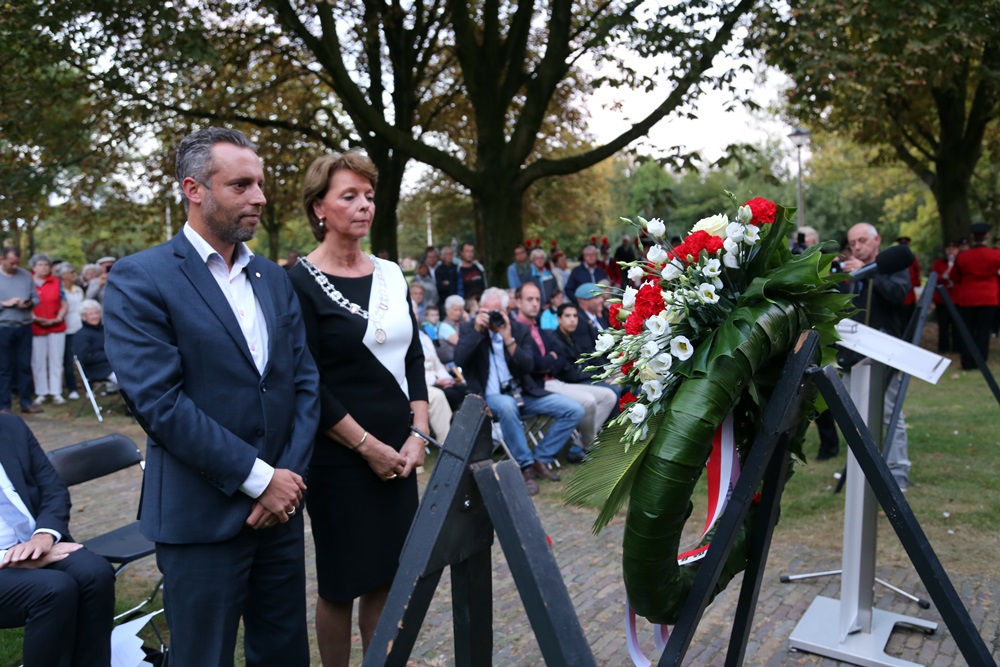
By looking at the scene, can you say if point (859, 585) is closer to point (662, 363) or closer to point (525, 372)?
point (662, 363)

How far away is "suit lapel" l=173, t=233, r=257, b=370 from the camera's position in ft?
8.30

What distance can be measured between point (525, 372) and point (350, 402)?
4993 mm

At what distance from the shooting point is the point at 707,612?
14.8 ft

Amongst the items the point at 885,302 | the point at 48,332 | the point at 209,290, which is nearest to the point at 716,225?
the point at 209,290

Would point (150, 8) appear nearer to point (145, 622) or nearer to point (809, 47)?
point (809, 47)

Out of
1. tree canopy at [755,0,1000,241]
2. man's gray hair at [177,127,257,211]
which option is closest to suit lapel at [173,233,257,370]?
man's gray hair at [177,127,257,211]

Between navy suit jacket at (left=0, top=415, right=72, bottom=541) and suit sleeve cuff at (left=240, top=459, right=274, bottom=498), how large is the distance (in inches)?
61.5

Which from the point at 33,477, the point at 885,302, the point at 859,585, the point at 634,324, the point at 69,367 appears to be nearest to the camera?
the point at 634,324

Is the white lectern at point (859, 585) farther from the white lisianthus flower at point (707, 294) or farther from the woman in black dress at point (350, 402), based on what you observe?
the woman in black dress at point (350, 402)

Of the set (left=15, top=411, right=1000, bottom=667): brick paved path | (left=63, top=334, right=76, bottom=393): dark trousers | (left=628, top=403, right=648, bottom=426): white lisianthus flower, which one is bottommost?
(left=63, top=334, right=76, bottom=393): dark trousers

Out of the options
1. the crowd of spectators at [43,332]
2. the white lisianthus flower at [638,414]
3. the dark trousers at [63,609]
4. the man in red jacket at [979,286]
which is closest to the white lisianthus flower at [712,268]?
the white lisianthus flower at [638,414]

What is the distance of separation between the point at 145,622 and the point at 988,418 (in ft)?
28.7

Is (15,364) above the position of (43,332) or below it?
below

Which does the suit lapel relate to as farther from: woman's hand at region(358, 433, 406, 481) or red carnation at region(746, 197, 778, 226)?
red carnation at region(746, 197, 778, 226)
